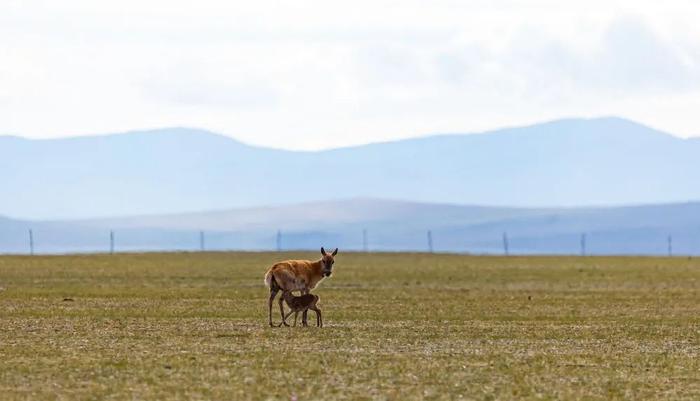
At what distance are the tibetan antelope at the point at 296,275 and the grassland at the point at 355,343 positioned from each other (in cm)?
109

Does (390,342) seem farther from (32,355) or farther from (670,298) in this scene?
(670,298)

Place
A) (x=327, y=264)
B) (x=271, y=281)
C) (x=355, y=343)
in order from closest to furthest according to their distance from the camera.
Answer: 1. (x=355, y=343)
2. (x=271, y=281)
3. (x=327, y=264)

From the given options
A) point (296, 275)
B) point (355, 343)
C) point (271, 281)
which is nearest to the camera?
point (355, 343)

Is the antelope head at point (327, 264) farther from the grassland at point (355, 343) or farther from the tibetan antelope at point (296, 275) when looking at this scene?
the grassland at point (355, 343)

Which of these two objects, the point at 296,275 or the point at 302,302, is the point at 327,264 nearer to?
the point at 296,275

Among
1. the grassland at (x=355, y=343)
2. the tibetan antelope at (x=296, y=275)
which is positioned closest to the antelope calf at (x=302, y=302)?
the tibetan antelope at (x=296, y=275)

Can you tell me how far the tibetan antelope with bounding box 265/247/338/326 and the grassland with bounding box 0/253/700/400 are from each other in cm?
109

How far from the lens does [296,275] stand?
3538 centimetres

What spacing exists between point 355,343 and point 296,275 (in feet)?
14.9

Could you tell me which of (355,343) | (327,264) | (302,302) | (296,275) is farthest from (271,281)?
(355,343)

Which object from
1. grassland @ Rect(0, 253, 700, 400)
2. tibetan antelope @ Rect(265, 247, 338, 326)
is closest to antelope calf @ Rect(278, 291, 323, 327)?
tibetan antelope @ Rect(265, 247, 338, 326)

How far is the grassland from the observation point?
23656 millimetres

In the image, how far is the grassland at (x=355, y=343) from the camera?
2366 cm

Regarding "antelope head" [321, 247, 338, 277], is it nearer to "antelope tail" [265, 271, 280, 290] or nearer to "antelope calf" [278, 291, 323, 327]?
"antelope calf" [278, 291, 323, 327]
